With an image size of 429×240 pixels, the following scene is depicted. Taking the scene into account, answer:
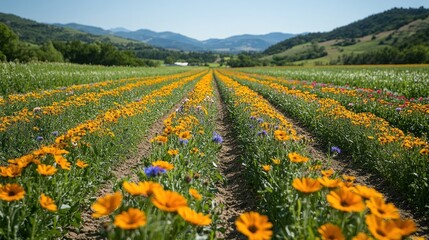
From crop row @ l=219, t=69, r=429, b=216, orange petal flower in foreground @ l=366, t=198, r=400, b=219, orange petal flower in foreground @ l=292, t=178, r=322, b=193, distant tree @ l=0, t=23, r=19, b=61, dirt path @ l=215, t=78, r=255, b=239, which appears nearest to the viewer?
orange petal flower in foreground @ l=366, t=198, r=400, b=219

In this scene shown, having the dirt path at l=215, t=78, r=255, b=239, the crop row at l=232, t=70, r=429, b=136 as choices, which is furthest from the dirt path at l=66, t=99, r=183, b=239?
the crop row at l=232, t=70, r=429, b=136

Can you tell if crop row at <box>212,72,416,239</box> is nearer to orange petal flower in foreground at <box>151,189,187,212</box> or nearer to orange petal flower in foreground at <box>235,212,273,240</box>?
orange petal flower in foreground at <box>235,212,273,240</box>

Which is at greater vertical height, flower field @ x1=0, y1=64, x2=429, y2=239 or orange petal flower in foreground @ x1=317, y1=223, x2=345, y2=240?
orange petal flower in foreground @ x1=317, y1=223, x2=345, y2=240

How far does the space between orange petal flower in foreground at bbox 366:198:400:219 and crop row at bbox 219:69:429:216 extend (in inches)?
125

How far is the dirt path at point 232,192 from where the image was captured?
14.3 ft

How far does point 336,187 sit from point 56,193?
3004 millimetres

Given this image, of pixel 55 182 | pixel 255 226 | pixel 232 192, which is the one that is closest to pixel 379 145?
pixel 232 192

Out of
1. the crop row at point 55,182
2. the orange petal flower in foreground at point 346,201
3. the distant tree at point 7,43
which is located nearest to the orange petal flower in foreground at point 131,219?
the crop row at point 55,182

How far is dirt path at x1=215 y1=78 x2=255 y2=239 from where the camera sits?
4368mm

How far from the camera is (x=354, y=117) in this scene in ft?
27.1

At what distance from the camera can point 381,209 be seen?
206 cm

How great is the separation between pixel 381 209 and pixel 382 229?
20 cm

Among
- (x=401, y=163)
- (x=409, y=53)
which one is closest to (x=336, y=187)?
(x=401, y=163)

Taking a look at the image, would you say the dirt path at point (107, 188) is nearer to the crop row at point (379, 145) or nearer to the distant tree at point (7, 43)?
the crop row at point (379, 145)
